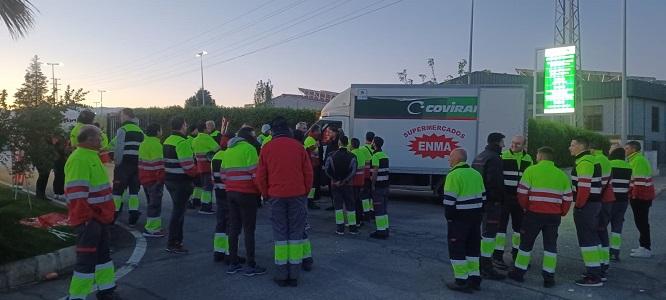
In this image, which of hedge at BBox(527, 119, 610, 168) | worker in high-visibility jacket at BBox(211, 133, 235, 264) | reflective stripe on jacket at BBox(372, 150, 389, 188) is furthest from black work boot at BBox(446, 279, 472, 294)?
hedge at BBox(527, 119, 610, 168)

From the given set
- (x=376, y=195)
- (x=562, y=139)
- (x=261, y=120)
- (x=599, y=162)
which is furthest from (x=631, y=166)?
(x=261, y=120)

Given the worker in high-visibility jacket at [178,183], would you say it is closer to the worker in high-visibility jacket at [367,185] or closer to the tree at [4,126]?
the tree at [4,126]

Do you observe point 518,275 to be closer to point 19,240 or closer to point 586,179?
point 586,179

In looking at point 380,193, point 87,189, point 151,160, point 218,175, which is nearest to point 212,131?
point 151,160

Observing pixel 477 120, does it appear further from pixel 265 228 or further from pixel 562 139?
pixel 562 139

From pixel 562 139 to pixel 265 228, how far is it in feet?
79.0

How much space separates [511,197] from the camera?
7820 millimetres

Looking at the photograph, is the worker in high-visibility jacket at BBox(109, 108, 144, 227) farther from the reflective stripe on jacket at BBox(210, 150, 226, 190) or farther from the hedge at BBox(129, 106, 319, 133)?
the hedge at BBox(129, 106, 319, 133)

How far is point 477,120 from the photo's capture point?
1405 cm

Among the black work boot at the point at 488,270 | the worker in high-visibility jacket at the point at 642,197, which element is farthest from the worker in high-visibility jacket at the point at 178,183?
the worker in high-visibility jacket at the point at 642,197

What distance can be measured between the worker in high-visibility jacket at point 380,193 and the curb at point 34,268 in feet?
15.5

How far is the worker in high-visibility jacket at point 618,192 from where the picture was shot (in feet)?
27.7

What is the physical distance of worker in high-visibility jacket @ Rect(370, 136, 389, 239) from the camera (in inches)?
381

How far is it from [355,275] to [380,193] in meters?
2.85
